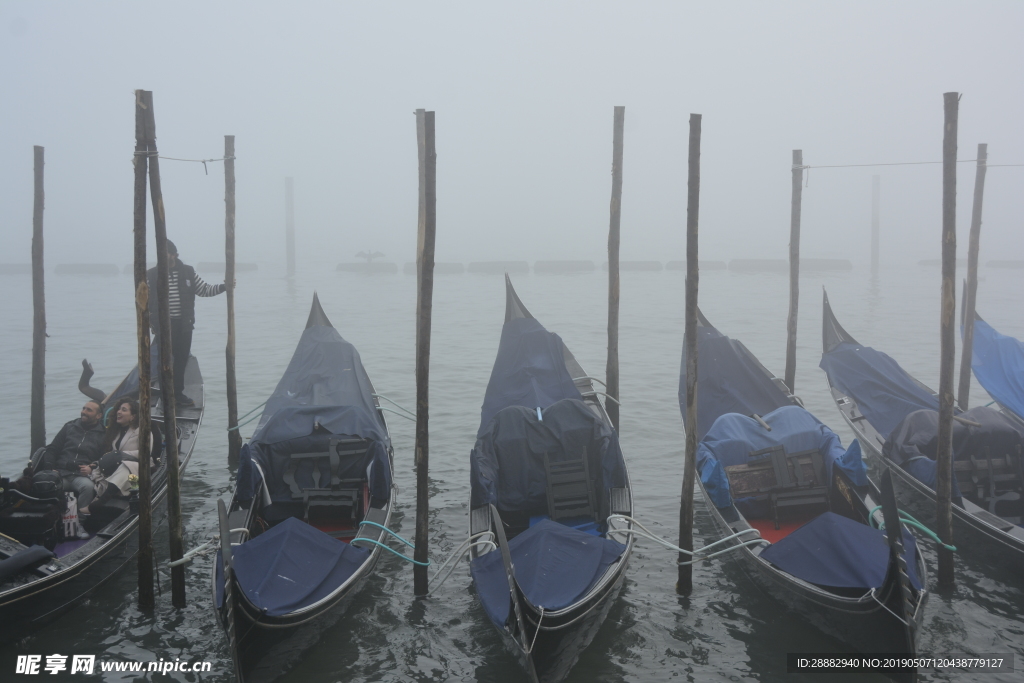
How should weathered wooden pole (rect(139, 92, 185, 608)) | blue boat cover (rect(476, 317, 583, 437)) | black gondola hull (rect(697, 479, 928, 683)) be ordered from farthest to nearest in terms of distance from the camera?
blue boat cover (rect(476, 317, 583, 437))
weathered wooden pole (rect(139, 92, 185, 608))
black gondola hull (rect(697, 479, 928, 683))

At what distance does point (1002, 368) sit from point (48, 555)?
6.88 metres

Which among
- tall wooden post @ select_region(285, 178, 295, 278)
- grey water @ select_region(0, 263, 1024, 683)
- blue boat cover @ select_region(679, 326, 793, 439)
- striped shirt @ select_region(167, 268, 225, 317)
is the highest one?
tall wooden post @ select_region(285, 178, 295, 278)

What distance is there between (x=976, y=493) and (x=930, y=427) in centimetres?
49

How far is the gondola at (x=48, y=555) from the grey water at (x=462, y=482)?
0.19m

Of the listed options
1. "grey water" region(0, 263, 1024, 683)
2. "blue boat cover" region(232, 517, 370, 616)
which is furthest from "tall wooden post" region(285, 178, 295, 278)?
"blue boat cover" region(232, 517, 370, 616)

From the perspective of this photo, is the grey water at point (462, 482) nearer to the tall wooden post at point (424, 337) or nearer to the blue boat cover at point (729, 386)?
the tall wooden post at point (424, 337)

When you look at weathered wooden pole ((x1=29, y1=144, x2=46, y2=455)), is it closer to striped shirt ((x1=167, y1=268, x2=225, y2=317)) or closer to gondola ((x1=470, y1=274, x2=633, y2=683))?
striped shirt ((x1=167, y1=268, x2=225, y2=317))

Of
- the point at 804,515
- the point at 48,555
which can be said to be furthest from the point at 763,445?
the point at 48,555

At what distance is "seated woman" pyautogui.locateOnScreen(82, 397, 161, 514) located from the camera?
4.73 meters

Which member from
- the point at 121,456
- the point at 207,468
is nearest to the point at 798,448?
the point at 121,456

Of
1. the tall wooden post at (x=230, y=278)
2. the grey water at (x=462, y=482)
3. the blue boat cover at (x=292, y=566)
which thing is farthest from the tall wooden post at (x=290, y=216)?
the blue boat cover at (x=292, y=566)

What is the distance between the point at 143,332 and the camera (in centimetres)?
415

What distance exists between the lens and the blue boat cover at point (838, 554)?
3721mm

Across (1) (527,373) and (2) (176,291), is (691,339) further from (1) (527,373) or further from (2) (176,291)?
(2) (176,291)
